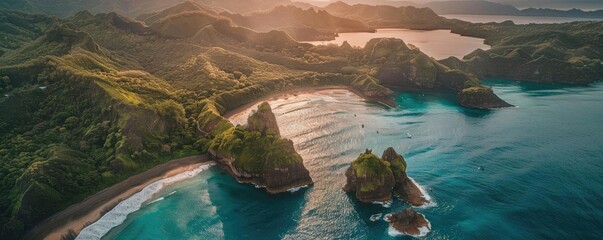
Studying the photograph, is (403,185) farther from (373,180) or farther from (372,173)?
(372,173)

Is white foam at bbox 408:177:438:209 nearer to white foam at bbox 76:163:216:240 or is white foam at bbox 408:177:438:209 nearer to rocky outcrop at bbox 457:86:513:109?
white foam at bbox 76:163:216:240

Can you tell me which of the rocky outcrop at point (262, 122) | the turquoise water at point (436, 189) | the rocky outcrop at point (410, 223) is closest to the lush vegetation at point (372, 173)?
the turquoise water at point (436, 189)

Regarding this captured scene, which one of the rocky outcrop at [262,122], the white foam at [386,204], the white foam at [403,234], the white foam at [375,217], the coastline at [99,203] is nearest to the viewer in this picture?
the white foam at [403,234]

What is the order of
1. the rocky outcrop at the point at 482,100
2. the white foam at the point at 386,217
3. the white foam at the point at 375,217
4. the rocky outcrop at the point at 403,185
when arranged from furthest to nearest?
the rocky outcrop at the point at 482,100 → the rocky outcrop at the point at 403,185 → the white foam at the point at 375,217 → the white foam at the point at 386,217

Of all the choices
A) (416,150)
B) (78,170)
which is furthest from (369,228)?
(78,170)

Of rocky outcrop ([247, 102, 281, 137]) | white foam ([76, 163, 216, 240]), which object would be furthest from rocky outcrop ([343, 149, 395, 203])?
white foam ([76, 163, 216, 240])

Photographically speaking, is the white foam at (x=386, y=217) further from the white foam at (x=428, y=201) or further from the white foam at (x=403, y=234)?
the white foam at (x=428, y=201)

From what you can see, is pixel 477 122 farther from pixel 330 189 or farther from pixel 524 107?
pixel 330 189

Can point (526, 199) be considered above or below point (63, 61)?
below
